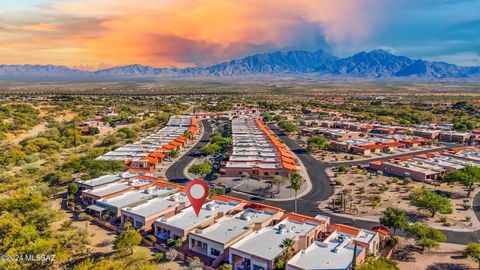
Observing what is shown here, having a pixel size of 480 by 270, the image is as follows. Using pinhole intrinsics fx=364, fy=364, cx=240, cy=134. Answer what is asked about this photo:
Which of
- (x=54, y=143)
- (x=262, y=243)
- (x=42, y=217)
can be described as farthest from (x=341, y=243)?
(x=54, y=143)

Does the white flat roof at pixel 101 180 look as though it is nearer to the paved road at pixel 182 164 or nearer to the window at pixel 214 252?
the paved road at pixel 182 164

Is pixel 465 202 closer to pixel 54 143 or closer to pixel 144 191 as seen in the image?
pixel 144 191

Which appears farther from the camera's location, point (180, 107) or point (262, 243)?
point (180, 107)

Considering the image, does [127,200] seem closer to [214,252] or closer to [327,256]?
[214,252]

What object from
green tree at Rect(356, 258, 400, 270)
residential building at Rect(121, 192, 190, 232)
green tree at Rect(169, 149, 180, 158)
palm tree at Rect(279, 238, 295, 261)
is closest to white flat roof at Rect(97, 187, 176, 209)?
residential building at Rect(121, 192, 190, 232)

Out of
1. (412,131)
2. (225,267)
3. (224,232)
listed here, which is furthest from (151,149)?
(412,131)

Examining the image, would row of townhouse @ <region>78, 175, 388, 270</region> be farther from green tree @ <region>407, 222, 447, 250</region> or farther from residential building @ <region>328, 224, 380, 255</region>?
green tree @ <region>407, 222, 447, 250</region>
